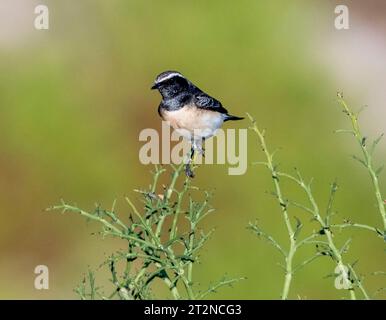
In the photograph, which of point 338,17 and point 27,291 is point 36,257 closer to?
point 27,291

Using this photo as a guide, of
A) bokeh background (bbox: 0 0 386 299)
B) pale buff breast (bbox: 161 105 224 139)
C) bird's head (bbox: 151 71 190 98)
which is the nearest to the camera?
pale buff breast (bbox: 161 105 224 139)

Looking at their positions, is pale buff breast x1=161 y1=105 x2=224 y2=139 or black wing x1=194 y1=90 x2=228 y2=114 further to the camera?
black wing x1=194 y1=90 x2=228 y2=114

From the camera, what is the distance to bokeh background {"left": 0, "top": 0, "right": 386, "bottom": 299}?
10.1m

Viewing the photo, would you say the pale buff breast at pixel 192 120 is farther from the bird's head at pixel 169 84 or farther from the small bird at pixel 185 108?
the bird's head at pixel 169 84

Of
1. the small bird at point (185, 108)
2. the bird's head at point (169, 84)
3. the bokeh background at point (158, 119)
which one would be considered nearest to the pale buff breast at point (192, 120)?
the small bird at point (185, 108)

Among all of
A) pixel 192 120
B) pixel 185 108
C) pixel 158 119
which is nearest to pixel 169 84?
pixel 185 108

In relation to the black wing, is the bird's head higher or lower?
higher

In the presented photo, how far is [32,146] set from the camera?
1107 cm

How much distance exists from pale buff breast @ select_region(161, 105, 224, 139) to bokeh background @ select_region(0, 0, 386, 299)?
2.45m

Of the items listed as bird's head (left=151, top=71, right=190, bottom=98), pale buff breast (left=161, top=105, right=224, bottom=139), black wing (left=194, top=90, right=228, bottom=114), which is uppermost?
bird's head (left=151, top=71, right=190, bottom=98)

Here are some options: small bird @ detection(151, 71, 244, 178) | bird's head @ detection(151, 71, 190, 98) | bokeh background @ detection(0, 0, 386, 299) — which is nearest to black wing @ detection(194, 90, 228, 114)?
small bird @ detection(151, 71, 244, 178)

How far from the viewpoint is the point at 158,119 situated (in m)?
11.1

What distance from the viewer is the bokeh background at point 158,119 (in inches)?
396

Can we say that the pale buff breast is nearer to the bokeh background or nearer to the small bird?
the small bird
